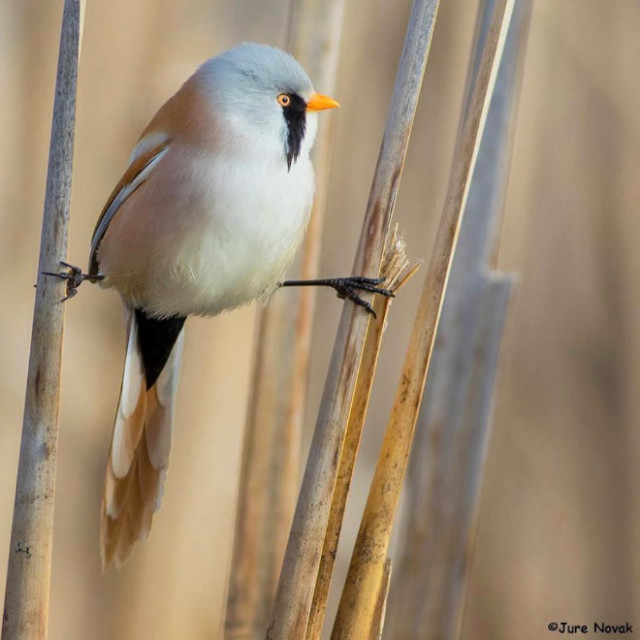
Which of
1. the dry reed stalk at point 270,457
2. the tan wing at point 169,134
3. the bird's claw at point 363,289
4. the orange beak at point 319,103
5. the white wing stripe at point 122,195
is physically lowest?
the dry reed stalk at point 270,457

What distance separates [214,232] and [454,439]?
688 millimetres

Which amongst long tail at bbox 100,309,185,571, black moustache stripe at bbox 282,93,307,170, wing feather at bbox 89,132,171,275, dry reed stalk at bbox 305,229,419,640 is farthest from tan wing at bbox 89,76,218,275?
dry reed stalk at bbox 305,229,419,640

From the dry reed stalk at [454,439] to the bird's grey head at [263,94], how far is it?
1.32 ft

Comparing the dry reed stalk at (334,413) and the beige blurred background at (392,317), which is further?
the beige blurred background at (392,317)

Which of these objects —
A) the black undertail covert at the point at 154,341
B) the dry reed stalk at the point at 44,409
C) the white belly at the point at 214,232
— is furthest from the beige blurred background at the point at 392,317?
the dry reed stalk at the point at 44,409

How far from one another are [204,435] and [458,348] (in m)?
0.74

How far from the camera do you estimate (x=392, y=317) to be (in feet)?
7.56

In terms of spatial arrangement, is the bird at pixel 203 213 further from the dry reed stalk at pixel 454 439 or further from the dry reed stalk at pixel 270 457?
the dry reed stalk at pixel 454 439

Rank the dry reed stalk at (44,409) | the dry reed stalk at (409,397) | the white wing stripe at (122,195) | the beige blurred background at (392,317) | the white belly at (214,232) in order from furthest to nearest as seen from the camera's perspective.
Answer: the beige blurred background at (392,317) < the white wing stripe at (122,195) < the white belly at (214,232) < the dry reed stalk at (409,397) < the dry reed stalk at (44,409)

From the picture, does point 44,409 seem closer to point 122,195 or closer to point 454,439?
point 122,195

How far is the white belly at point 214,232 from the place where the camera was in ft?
4.93

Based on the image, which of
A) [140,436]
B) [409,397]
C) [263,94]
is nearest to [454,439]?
[409,397]

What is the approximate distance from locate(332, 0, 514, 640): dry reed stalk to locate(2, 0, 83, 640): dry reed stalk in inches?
17.5

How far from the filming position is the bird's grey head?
60.2 inches
